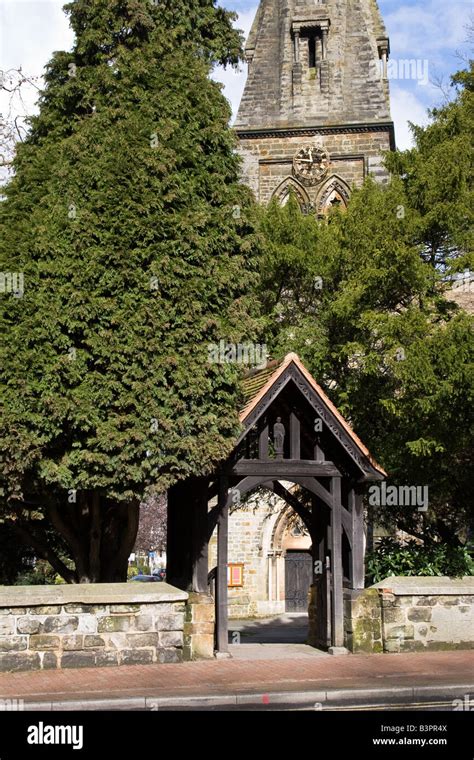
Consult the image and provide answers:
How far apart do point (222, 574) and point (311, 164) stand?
22336mm

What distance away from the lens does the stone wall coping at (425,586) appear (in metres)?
13.6

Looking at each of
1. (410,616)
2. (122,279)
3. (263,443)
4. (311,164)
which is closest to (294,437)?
(263,443)

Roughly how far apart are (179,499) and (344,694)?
16.9 ft

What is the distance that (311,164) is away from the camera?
107 feet

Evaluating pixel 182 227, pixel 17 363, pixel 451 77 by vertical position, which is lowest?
pixel 17 363

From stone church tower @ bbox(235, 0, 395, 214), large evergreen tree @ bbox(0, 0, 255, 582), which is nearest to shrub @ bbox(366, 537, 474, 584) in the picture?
large evergreen tree @ bbox(0, 0, 255, 582)

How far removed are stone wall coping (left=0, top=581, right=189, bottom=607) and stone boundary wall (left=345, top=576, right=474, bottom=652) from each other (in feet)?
9.19

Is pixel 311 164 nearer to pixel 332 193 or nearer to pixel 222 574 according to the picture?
pixel 332 193

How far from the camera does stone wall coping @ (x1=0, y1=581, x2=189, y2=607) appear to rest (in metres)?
11.7

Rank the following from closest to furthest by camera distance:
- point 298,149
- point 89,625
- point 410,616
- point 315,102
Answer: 1. point 89,625
2. point 410,616
3. point 298,149
4. point 315,102

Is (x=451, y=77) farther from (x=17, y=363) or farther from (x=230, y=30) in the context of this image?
(x=17, y=363)

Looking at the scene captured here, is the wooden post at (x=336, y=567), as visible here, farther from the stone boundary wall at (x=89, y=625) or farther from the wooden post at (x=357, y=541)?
the stone boundary wall at (x=89, y=625)

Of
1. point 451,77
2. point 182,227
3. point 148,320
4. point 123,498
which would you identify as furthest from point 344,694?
point 451,77

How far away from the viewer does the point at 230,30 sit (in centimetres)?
1559
